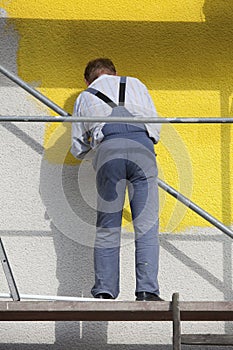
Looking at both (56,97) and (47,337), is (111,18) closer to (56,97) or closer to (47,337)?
(56,97)

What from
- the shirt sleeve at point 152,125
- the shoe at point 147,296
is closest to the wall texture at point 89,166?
the shirt sleeve at point 152,125

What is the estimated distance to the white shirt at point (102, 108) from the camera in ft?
19.1

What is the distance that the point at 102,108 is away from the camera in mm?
5844

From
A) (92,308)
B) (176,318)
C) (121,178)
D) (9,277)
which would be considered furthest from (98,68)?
(176,318)

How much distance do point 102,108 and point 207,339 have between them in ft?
4.29

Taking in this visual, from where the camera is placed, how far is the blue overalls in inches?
222

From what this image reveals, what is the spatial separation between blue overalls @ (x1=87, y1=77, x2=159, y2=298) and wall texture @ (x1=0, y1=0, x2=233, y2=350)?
2.06ft

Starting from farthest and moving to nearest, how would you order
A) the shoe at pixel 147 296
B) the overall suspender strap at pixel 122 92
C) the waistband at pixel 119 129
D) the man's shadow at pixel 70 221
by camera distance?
the man's shadow at pixel 70 221
the overall suspender strap at pixel 122 92
the waistband at pixel 119 129
the shoe at pixel 147 296

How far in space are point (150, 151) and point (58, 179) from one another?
85cm

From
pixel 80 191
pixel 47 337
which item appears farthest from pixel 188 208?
pixel 47 337

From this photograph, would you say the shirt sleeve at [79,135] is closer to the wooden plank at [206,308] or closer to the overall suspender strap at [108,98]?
the overall suspender strap at [108,98]

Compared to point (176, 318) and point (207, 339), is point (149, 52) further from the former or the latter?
point (176, 318)

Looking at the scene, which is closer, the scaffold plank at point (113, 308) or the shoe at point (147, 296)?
the scaffold plank at point (113, 308)

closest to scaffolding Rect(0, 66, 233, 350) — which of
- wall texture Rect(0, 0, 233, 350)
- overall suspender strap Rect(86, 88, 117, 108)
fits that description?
overall suspender strap Rect(86, 88, 117, 108)
